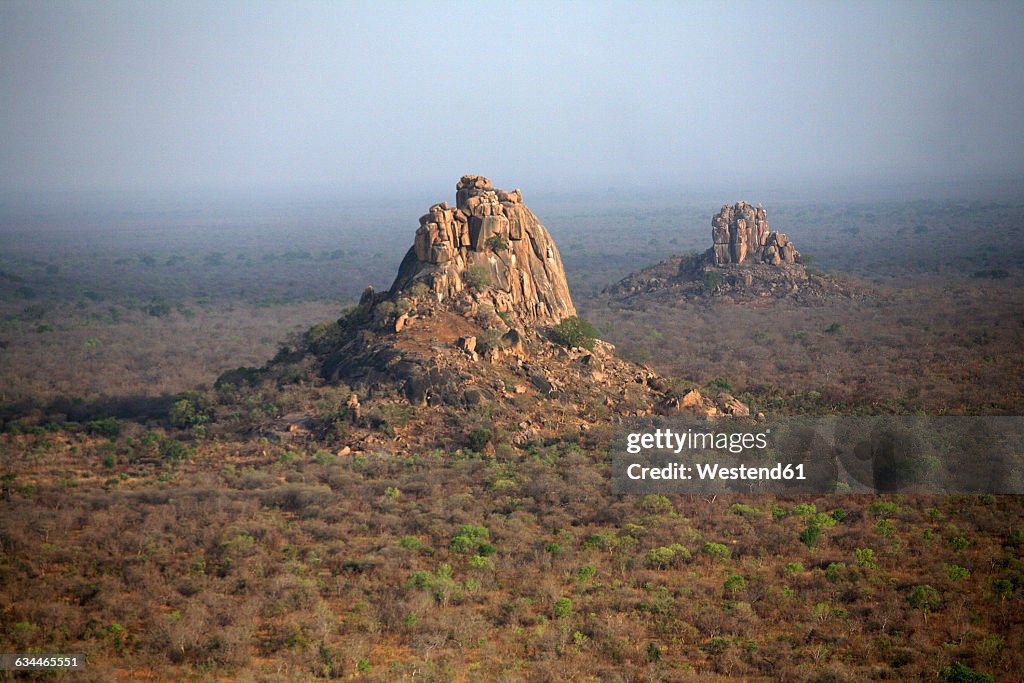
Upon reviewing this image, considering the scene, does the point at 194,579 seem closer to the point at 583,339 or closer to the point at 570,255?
the point at 583,339

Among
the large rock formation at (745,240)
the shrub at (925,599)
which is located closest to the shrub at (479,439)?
the shrub at (925,599)

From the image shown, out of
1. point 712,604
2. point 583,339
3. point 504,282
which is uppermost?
point 504,282

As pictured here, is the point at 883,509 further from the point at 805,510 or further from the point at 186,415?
the point at 186,415

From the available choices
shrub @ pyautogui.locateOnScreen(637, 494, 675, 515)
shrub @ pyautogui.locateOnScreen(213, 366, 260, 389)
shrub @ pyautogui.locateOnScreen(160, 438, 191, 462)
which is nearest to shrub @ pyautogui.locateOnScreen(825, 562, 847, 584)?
shrub @ pyautogui.locateOnScreen(637, 494, 675, 515)

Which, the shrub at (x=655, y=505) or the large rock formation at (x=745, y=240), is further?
the large rock formation at (x=745, y=240)

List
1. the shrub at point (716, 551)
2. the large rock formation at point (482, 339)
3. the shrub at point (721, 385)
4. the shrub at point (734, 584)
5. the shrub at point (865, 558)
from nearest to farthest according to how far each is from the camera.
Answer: the shrub at point (734, 584) < the shrub at point (865, 558) < the shrub at point (716, 551) < the large rock formation at point (482, 339) < the shrub at point (721, 385)

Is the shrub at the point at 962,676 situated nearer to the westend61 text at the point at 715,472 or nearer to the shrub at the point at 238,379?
the westend61 text at the point at 715,472

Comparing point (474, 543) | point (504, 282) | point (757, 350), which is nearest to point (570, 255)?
point (757, 350)
